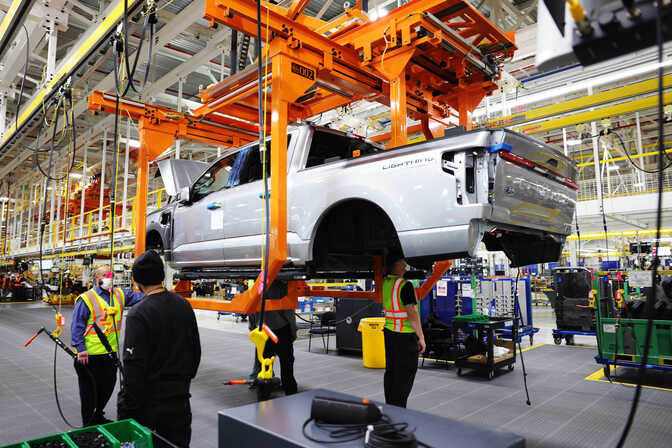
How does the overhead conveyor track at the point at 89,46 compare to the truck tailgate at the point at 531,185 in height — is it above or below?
above

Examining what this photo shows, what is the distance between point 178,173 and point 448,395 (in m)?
4.22

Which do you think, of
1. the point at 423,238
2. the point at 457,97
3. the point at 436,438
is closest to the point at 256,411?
the point at 436,438

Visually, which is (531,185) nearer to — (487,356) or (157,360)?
(157,360)

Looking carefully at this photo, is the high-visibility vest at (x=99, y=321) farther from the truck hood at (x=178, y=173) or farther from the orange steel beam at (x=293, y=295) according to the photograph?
the truck hood at (x=178, y=173)

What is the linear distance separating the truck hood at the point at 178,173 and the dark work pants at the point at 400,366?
120 inches

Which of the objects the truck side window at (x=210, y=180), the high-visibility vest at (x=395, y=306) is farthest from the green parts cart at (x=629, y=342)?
the truck side window at (x=210, y=180)

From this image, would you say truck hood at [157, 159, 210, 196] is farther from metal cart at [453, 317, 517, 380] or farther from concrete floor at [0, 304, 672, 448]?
metal cart at [453, 317, 517, 380]

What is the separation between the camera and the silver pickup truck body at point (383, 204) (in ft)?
8.46

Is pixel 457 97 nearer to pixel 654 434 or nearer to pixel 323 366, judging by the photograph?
pixel 654 434

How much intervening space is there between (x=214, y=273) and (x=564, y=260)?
67.1 feet

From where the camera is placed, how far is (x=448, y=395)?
518 cm

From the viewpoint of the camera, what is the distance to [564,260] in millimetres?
20672

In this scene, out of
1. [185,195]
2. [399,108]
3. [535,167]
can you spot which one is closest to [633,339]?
[535,167]

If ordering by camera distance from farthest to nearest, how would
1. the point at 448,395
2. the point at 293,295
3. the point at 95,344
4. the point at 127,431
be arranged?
1. the point at 448,395
2. the point at 95,344
3. the point at 293,295
4. the point at 127,431
